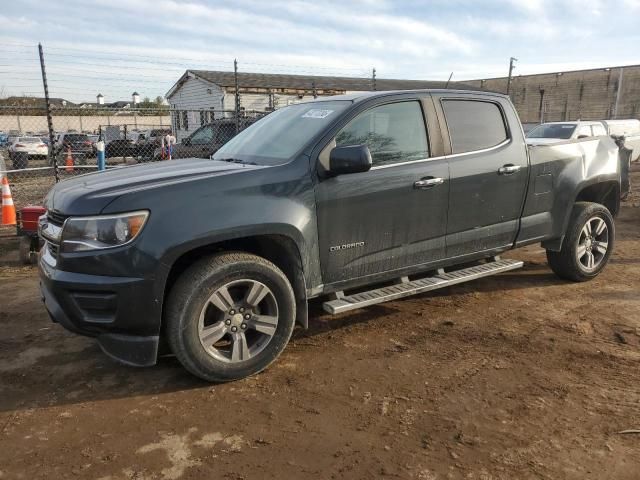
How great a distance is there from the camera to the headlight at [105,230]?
115 inches

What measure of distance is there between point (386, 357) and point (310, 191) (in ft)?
4.26

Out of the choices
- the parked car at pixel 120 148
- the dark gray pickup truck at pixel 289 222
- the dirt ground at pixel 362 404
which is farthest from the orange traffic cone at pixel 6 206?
the parked car at pixel 120 148

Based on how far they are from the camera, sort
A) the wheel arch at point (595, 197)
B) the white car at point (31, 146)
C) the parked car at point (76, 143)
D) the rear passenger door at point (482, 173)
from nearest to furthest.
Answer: the rear passenger door at point (482, 173) → the wheel arch at point (595, 197) → the white car at point (31, 146) → the parked car at point (76, 143)

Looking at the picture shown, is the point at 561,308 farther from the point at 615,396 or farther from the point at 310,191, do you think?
the point at 310,191

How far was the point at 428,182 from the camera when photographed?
3.89 m

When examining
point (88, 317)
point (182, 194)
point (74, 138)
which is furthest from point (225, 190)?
point (74, 138)

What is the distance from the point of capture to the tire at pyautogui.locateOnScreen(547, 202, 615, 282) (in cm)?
506

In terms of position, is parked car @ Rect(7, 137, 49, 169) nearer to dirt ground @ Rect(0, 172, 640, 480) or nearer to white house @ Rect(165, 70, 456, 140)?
white house @ Rect(165, 70, 456, 140)

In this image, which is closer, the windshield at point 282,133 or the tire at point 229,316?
the tire at point 229,316

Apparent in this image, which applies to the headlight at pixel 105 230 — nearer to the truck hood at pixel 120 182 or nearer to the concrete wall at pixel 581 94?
the truck hood at pixel 120 182

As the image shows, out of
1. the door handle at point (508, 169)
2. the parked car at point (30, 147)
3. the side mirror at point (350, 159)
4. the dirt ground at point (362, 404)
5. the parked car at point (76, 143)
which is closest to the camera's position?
the dirt ground at point (362, 404)

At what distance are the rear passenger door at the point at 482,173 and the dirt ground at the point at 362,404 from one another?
2.32 feet

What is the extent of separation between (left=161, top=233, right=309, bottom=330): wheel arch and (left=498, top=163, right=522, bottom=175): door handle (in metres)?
2.05

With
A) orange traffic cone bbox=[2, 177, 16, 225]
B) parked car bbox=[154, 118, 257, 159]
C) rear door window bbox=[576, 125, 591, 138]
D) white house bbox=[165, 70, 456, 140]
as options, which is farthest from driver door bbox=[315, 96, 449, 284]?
white house bbox=[165, 70, 456, 140]
